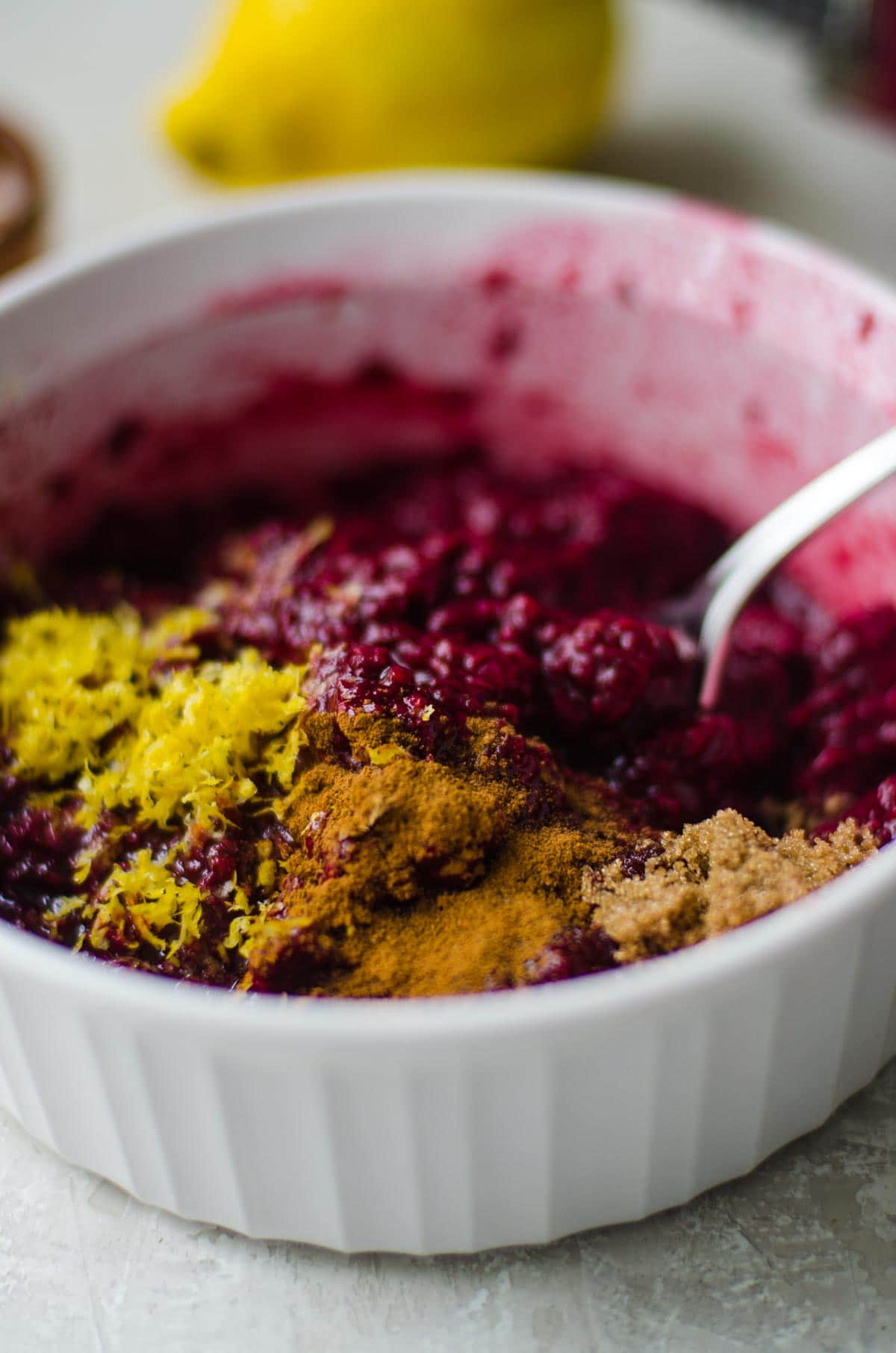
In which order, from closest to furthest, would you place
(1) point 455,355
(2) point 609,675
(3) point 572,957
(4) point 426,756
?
(3) point 572,957, (4) point 426,756, (2) point 609,675, (1) point 455,355

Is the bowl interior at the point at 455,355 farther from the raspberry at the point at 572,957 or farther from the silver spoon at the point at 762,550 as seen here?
the raspberry at the point at 572,957

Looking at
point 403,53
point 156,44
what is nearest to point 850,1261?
point 403,53

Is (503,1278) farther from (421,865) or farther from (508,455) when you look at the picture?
(508,455)

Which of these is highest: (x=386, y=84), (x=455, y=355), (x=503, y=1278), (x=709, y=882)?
(x=386, y=84)

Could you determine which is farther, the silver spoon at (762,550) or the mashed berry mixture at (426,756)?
the silver spoon at (762,550)

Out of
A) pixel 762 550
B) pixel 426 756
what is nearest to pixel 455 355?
pixel 762 550

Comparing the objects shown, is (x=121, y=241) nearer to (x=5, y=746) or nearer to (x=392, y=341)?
(x=392, y=341)

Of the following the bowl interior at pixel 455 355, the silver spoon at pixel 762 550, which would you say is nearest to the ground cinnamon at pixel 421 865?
the silver spoon at pixel 762 550
